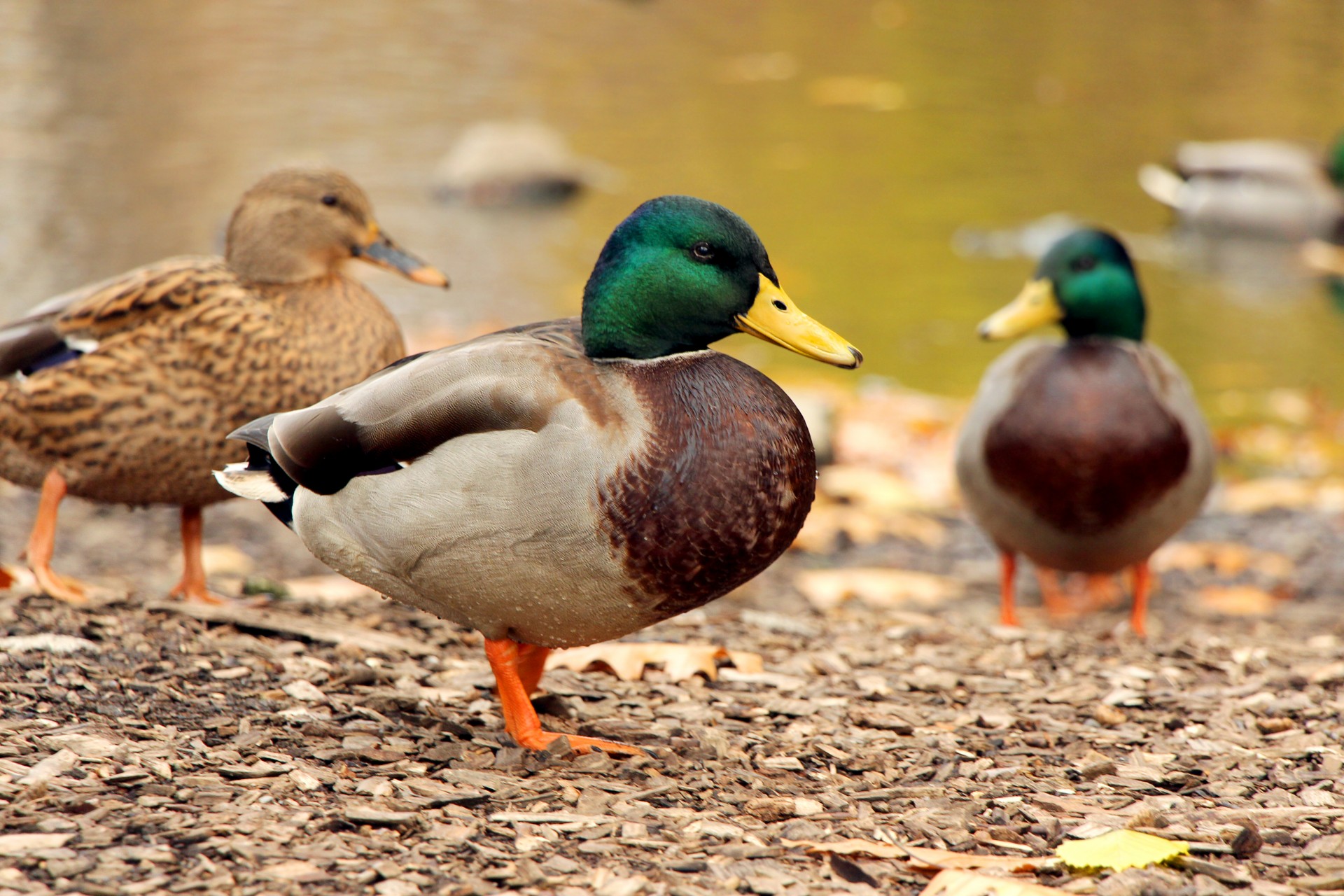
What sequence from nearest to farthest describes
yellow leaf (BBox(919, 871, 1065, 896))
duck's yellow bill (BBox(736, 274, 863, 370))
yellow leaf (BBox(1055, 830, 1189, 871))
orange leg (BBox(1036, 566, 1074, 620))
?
1. yellow leaf (BBox(919, 871, 1065, 896))
2. yellow leaf (BBox(1055, 830, 1189, 871))
3. duck's yellow bill (BBox(736, 274, 863, 370))
4. orange leg (BBox(1036, 566, 1074, 620))

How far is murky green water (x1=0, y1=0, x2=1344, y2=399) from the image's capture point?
8844 mm

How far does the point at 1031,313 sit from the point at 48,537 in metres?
3.11

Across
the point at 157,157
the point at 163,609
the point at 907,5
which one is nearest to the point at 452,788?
the point at 163,609

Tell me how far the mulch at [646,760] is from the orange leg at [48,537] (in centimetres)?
13

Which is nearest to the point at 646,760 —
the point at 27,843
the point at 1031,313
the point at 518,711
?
the point at 518,711

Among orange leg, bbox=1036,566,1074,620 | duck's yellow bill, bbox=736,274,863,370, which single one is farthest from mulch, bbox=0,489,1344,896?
orange leg, bbox=1036,566,1074,620

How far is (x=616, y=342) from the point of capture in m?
2.51

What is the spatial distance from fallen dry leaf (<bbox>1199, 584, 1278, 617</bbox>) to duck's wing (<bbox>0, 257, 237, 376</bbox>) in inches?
137

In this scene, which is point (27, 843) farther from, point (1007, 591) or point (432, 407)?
point (1007, 591)

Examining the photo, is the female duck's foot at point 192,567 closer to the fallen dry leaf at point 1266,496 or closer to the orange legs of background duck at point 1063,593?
the orange legs of background duck at point 1063,593

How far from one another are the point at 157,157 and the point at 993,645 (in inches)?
347

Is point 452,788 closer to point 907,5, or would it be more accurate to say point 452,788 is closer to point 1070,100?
point 1070,100

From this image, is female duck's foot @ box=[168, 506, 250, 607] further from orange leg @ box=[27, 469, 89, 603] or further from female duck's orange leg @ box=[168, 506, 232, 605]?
orange leg @ box=[27, 469, 89, 603]

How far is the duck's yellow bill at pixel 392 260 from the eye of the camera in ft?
12.3
